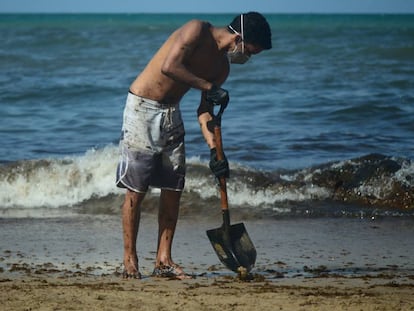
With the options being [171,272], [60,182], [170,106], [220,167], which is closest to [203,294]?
[171,272]

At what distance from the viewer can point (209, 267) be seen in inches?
235

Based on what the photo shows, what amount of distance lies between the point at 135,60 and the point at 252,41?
62.4ft

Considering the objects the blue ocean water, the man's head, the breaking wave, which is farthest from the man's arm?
the blue ocean water

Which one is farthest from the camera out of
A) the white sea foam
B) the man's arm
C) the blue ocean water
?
the blue ocean water

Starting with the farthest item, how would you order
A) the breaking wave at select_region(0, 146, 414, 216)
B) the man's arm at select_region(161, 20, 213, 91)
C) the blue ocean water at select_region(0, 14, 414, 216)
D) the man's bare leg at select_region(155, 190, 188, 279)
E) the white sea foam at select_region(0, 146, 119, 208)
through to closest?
the blue ocean water at select_region(0, 14, 414, 216) → the white sea foam at select_region(0, 146, 119, 208) → the breaking wave at select_region(0, 146, 414, 216) → the man's bare leg at select_region(155, 190, 188, 279) → the man's arm at select_region(161, 20, 213, 91)

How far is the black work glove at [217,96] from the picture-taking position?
17.3ft

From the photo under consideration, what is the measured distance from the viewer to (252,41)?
537 cm

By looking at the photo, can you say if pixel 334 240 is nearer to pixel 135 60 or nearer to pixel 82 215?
pixel 82 215

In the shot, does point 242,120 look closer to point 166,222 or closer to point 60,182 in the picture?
point 60,182

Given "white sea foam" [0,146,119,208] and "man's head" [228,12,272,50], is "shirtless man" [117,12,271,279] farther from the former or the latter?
"white sea foam" [0,146,119,208]

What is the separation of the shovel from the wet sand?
98mm

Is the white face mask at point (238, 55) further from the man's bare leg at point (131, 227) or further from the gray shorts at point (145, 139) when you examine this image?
the man's bare leg at point (131, 227)

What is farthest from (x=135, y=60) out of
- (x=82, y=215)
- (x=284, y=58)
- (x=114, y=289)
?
(x=114, y=289)

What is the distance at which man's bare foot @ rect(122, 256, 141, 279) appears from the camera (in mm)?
Result: 5508
